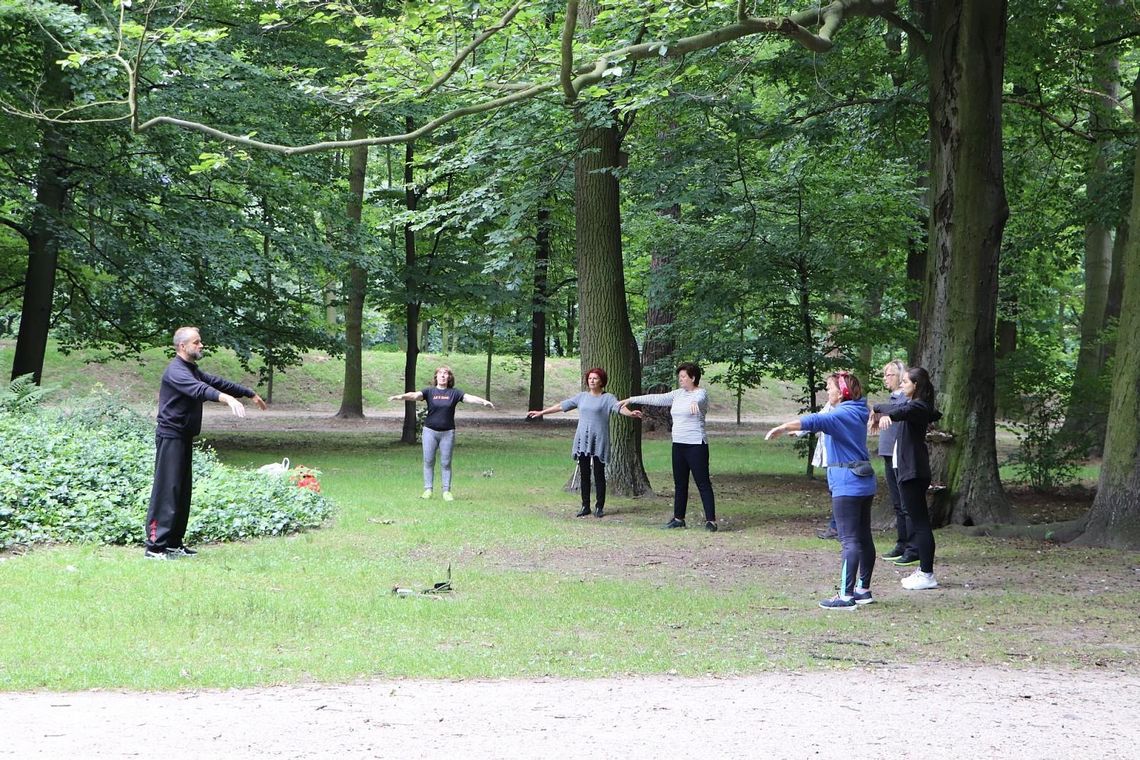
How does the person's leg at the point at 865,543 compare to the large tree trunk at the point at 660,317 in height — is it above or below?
below

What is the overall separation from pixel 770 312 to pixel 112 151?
12.2 m

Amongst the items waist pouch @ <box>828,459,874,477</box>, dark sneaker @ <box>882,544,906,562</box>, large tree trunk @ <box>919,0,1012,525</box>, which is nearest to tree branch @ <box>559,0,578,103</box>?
waist pouch @ <box>828,459,874,477</box>

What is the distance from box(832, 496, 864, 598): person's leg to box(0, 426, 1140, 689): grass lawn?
10.5 inches

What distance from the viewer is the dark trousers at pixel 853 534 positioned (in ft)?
26.5

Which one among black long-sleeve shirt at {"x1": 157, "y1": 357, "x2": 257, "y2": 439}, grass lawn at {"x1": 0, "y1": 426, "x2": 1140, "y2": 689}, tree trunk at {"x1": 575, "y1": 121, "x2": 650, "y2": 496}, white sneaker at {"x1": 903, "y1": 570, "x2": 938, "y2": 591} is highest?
tree trunk at {"x1": 575, "y1": 121, "x2": 650, "y2": 496}

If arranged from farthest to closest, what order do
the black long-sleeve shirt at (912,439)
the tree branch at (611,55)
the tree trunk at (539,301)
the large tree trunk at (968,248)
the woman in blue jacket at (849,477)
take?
1. the tree trunk at (539,301)
2. the large tree trunk at (968,248)
3. the black long-sleeve shirt at (912,439)
4. the tree branch at (611,55)
5. the woman in blue jacket at (849,477)

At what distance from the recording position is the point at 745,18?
9.46 m

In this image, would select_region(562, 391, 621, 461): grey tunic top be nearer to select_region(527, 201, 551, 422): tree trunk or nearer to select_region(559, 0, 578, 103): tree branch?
select_region(559, 0, 578, 103): tree branch

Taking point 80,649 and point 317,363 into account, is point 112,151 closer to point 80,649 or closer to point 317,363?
point 80,649

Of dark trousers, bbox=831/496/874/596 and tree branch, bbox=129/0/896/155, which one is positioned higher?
tree branch, bbox=129/0/896/155

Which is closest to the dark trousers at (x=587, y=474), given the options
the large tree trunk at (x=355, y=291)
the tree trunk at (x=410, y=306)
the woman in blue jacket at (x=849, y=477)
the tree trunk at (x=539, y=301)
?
the woman in blue jacket at (x=849, y=477)

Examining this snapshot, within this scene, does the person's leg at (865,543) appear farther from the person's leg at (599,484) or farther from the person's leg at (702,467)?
the person's leg at (599,484)

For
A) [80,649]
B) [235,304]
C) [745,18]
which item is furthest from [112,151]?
[80,649]

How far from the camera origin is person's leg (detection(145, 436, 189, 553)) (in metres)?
9.50
